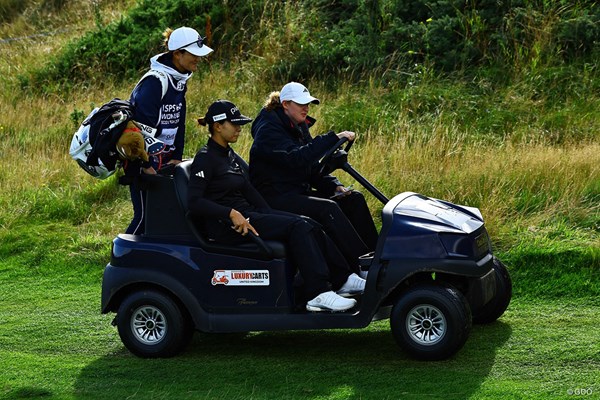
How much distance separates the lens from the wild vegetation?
22.0 feet

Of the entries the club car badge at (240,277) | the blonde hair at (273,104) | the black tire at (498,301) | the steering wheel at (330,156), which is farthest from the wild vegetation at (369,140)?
the blonde hair at (273,104)

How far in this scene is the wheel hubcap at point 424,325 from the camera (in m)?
6.28

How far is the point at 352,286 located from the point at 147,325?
1303mm

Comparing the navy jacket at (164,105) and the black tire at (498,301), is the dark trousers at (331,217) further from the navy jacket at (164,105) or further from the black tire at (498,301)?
the navy jacket at (164,105)

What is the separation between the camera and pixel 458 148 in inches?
408

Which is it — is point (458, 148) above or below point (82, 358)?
above

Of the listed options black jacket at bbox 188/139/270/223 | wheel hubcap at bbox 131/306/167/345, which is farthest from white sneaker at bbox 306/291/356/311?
wheel hubcap at bbox 131/306/167/345

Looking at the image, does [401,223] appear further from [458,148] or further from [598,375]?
[458,148]

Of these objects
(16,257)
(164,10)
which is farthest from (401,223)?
(164,10)

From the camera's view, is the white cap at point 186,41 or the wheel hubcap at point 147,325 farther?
Answer: the white cap at point 186,41

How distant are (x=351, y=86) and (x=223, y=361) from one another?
669cm

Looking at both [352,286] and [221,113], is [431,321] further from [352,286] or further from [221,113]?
[221,113]

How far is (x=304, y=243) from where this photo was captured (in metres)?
6.43

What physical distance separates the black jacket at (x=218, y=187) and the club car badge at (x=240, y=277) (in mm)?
316
